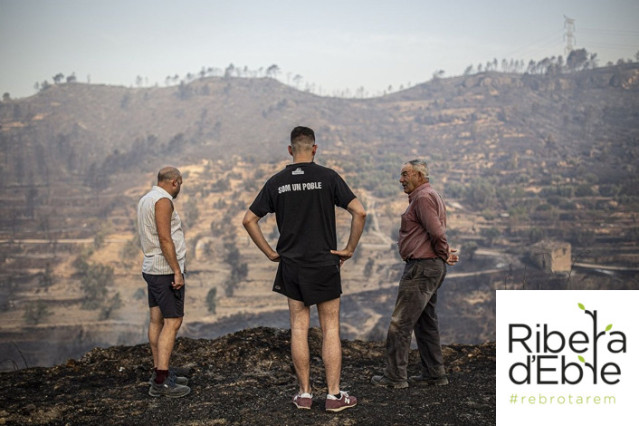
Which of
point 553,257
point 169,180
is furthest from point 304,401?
point 553,257

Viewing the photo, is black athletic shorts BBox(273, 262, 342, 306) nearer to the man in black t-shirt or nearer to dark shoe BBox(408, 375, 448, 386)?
the man in black t-shirt

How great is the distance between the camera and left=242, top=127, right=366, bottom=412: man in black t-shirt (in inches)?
178

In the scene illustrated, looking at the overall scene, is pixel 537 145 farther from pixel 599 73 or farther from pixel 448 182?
pixel 599 73

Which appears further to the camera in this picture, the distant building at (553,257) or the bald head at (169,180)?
the distant building at (553,257)

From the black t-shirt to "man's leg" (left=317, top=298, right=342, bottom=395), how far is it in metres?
0.35

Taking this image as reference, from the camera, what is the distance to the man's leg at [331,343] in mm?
4574

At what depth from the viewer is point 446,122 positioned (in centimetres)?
8500

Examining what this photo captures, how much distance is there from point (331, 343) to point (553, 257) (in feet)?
136

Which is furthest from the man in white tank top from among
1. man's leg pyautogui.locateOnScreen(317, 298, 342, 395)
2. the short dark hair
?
man's leg pyautogui.locateOnScreen(317, 298, 342, 395)

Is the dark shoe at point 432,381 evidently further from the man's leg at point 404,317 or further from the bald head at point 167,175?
the bald head at point 167,175

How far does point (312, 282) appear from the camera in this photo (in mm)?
4547

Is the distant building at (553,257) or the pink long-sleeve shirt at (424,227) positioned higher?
the pink long-sleeve shirt at (424,227)

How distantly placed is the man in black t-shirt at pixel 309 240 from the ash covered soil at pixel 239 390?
17.5 inches

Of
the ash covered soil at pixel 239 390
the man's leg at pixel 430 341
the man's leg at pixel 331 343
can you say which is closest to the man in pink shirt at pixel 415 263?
the man's leg at pixel 430 341
